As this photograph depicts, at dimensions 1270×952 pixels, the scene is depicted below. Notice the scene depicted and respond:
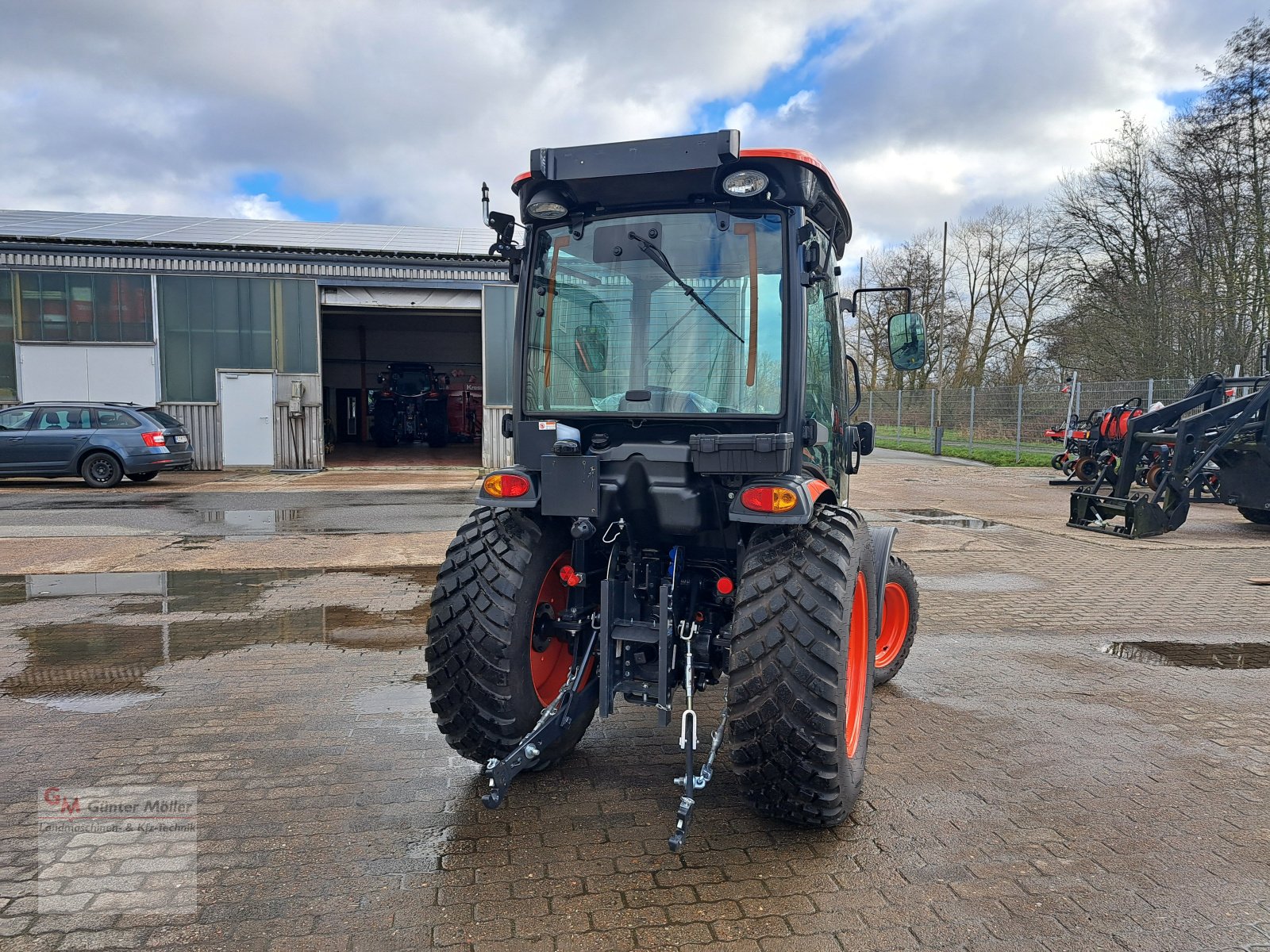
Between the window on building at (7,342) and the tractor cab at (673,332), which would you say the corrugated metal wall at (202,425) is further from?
the tractor cab at (673,332)

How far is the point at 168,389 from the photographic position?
18.9m

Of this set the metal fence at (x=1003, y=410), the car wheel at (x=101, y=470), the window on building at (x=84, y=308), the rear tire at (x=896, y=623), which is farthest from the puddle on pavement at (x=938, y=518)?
the window on building at (x=84, y=308)

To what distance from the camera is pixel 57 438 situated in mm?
15070

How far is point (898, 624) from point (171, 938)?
3.93 m

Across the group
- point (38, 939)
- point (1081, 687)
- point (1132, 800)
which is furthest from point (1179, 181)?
point (38, 939)

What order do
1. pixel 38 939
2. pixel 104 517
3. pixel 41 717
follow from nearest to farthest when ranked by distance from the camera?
pixel 38 939 < pixel 41 717 < pixel 104 517

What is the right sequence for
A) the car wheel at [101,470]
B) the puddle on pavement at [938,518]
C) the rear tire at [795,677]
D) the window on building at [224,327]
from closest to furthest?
the rear tire at [795,677]
the puddle on pavement at [938,518]
the car wheel at [101,470]
the window on building at [224,327]

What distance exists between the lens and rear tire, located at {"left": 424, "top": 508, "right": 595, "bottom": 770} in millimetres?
3301

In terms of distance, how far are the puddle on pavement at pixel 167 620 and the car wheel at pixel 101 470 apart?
857 centimetres

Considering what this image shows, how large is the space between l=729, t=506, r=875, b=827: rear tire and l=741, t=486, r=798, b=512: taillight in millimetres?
168

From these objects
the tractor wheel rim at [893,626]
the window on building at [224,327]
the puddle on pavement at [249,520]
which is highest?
the window on building at [224,327]

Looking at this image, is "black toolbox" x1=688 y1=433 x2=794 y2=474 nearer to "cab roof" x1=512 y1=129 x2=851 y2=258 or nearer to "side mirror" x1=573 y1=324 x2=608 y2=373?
"side mirror" x1=573 y1=324 x2=608 y2=373

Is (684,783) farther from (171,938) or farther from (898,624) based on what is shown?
(898,624)

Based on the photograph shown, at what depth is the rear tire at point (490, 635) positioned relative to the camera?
130 inches
